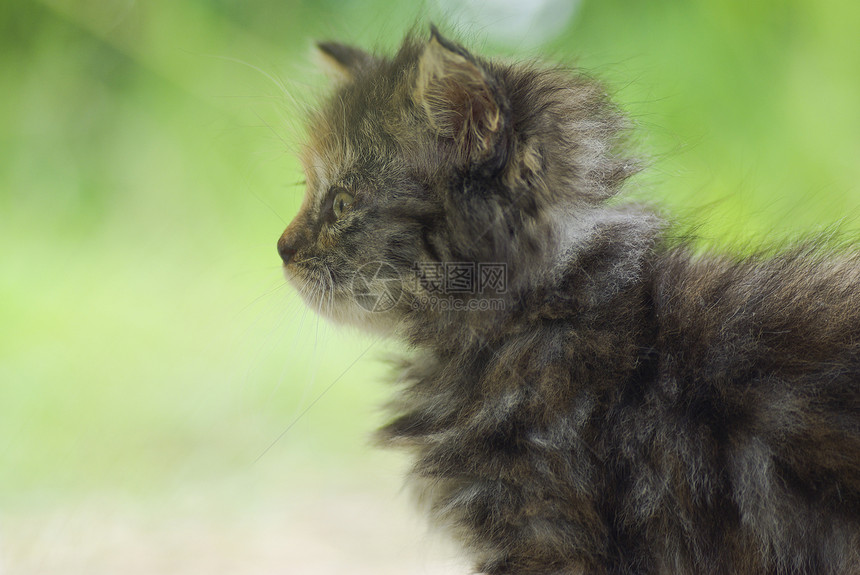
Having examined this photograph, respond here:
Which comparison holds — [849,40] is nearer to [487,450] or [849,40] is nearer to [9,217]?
[487,450]

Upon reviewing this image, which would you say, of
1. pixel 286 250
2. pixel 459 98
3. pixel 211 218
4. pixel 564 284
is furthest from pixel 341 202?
pixel 211 218

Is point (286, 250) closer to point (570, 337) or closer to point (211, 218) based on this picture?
point (570, 337)

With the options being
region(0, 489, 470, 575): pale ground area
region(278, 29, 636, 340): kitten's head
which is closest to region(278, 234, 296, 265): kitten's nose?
region(278, 29, 636, 340): kitten's head

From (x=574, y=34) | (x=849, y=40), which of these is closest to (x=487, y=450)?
(x=574, y=34)

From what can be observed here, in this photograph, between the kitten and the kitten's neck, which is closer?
the kitten

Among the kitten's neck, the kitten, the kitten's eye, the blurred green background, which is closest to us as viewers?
the kitten

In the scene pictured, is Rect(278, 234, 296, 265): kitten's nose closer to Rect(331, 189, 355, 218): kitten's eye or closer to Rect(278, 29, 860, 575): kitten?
Rect(278, 29, 860, 575): kitten
